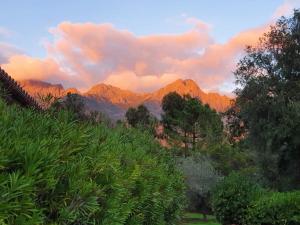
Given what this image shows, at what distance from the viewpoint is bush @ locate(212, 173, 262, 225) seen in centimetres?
1933

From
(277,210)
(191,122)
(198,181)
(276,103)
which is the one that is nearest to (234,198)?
(277,210)

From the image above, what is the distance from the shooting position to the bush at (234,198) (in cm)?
1933

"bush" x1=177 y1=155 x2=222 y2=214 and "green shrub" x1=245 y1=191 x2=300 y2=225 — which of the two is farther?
"bush" x1=177 y1=155 x2=222 y2=214

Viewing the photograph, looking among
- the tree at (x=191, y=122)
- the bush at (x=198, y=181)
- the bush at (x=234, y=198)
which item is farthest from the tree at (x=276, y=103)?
the tree at (x=191, y=122)

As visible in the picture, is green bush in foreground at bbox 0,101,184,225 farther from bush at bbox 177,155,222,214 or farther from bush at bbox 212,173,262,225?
bush at bbox 177,155,222,214

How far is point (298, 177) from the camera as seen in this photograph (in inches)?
1326

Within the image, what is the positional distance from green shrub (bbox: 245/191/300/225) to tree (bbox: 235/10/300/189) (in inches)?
526

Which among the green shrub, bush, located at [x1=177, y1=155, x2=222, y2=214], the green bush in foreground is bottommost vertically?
bush, located at [x1=177, y1=155, x2=222, y2=214]

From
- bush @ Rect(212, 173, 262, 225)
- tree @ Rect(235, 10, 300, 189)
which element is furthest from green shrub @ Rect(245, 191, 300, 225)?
tree @ Rect(235, 10, 300, 189)

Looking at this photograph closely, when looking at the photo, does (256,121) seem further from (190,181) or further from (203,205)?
(203,205)

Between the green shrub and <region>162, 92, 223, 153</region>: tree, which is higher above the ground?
<region>162, 92, 223, 153</region>: tree

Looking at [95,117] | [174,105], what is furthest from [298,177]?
[174,105]

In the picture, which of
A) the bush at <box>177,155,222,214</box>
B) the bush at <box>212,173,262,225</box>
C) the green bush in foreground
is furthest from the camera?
the bush at <box>177,155,222,214</box>

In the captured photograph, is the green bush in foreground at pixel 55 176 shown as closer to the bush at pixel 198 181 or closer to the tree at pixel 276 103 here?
the tree at pixel 276 103
